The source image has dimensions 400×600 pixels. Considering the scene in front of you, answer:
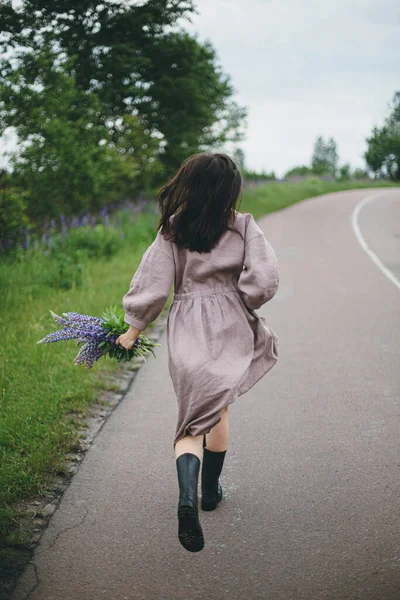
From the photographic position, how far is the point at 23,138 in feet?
32.6

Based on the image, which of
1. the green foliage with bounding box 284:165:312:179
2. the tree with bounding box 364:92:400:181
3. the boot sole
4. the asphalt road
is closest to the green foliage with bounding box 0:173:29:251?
the asphalt road

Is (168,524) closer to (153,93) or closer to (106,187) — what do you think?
(106,187)

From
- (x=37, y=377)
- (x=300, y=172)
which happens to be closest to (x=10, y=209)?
(x=37, y=377)

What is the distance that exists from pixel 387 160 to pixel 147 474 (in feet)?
46.7

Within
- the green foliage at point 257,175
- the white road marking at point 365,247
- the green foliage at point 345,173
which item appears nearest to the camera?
the white road marking at point 365,247

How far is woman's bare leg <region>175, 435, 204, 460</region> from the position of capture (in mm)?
2846

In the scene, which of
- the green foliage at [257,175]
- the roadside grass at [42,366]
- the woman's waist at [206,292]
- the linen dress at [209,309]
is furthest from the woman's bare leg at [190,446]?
the green foliage at [257,175]

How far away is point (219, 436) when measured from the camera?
3.13 meters

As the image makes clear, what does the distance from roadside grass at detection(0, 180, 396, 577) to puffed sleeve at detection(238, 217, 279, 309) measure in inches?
65.5

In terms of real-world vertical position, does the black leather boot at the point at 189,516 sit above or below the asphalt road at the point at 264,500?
above

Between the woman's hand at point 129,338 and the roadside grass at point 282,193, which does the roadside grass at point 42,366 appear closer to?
the woman's hand at point 129,338

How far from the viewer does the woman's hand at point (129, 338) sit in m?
3.03

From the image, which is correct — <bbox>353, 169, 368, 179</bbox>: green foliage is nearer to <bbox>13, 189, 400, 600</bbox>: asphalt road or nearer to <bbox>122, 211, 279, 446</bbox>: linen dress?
<bbox>13, 189, 400, 600</bbox>: asphalt road

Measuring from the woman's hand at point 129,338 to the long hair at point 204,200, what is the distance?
50 cm
